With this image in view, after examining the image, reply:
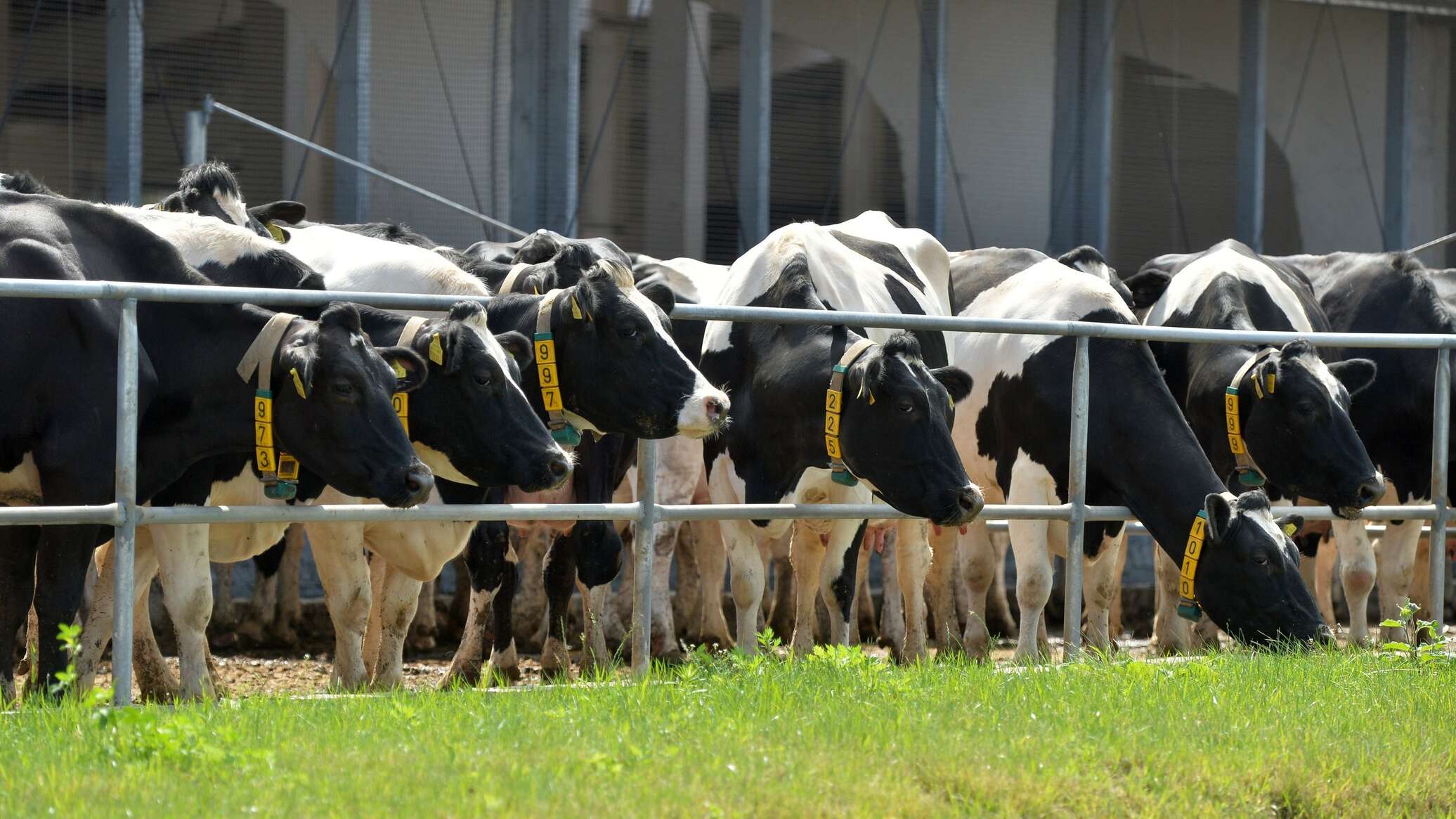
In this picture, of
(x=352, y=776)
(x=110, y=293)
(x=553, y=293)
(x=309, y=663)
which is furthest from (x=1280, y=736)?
(x=309, y=663)

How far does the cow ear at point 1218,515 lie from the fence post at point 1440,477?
55.7 inches

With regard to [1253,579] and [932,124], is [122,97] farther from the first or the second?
[1253,579]

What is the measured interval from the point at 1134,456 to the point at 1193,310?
2.00m

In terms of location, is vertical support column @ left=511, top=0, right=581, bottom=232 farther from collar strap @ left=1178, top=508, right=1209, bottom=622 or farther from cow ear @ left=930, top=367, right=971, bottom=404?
collar strap @ left=1178, top=508, right=1209, bottom=622

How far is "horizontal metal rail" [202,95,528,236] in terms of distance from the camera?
→ 530 inches

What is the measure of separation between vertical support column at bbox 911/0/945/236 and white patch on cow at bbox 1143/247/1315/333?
24.9ft

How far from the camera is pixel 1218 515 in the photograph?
313 inches

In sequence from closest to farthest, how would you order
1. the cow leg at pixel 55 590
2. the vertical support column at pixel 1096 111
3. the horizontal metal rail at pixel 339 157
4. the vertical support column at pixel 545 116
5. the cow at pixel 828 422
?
1. the cow leg at pixel 55 590
2. the cow at pixel 828 422
3. the horizontal metal rail at pixel 339 157
4. the vertical support column at pixel 545 116
5. the vertical support column at pixel 1096 111

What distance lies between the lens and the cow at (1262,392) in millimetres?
8688

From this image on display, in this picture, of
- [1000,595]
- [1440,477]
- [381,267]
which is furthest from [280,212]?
[1440,477]

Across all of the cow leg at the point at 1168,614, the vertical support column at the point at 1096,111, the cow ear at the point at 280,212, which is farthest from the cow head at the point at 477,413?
the vertical support column at the point at 1096,111

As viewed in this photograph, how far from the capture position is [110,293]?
5.68 metres

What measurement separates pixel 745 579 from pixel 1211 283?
3509 millimetres

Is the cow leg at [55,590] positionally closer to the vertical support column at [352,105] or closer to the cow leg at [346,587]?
the cow leg at [346,587]
